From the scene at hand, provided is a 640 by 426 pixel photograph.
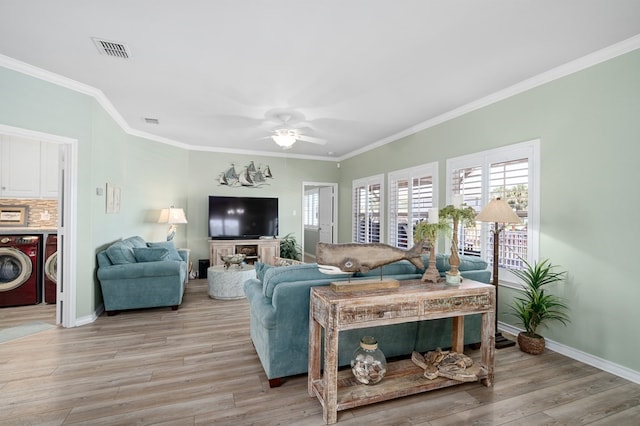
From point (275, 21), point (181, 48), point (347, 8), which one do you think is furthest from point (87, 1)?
point (347, 8)

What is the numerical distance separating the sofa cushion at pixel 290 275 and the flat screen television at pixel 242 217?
4.27m

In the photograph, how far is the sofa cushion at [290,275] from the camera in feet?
8.04

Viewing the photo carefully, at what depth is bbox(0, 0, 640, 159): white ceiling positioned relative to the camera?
7.20ft

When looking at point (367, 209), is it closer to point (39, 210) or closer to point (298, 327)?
point (298, 327)

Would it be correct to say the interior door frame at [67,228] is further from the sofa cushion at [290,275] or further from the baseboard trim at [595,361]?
the baseboard trim at [595,361]

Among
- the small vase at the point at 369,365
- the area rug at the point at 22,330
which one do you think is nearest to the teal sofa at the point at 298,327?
the small vase at the point at 369,365

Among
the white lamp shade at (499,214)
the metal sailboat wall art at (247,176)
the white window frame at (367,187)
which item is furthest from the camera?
the metal sailboat wall art at (247,176)

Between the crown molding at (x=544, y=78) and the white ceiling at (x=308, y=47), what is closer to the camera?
the white ceiling at (x=308, y=47)

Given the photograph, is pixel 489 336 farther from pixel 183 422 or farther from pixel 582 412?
pixel 183 422

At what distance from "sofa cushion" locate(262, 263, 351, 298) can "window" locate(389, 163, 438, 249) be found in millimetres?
2842

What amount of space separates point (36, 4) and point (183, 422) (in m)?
3.09

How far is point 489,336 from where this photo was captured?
2.41m

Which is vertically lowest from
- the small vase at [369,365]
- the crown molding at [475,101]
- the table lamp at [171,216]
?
the small vase at [369,365]

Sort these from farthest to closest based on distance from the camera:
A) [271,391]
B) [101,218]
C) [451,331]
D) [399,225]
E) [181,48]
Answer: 1. [399,225]
2. [101,218]
3. [451,331]
4. [181,48]
5. [271,391]
